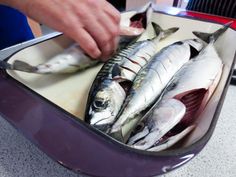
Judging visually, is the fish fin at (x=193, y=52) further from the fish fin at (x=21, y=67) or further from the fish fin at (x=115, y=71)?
the fish fin at (x=21, y=67)

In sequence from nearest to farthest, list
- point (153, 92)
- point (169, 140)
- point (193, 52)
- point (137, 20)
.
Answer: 1. point (169, 140)
2. point (153, 92)
3. point (193, 52)
4. point (137, 20)

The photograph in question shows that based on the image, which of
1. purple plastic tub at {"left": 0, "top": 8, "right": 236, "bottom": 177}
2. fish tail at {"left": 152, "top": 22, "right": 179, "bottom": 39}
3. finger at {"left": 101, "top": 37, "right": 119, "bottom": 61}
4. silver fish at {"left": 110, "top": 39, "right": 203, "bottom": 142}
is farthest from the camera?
fish tail at {"left": 152, "top": 22, "right": 179, "bottom": 39}

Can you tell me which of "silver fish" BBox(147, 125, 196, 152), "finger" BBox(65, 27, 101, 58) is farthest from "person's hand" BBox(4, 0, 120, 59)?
"silver fish" BBox(147, 125, 196, 152)

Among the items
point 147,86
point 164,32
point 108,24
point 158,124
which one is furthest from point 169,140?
point 164,32

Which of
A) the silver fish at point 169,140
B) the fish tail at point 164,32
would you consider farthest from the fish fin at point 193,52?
the silver fish at point 169,140

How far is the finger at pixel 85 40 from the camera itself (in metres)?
0.40

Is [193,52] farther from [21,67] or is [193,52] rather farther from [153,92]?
[21,67]

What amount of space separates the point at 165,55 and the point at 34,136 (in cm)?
28

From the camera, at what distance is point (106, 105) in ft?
1.14

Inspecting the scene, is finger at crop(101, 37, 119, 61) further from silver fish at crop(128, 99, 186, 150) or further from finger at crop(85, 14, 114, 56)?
silver fish at crop(128, 99, 186, 150)

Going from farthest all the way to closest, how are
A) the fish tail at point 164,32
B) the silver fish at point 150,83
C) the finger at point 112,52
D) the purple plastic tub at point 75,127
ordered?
the fish tail at point 164,32
the finger at point 112,52
the silver fish at point 150,83
the purple plastic tub at point 75,127

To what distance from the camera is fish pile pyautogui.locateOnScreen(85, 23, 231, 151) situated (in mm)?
296

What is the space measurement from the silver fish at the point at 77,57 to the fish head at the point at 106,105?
92 mm

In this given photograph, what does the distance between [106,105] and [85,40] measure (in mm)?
122
